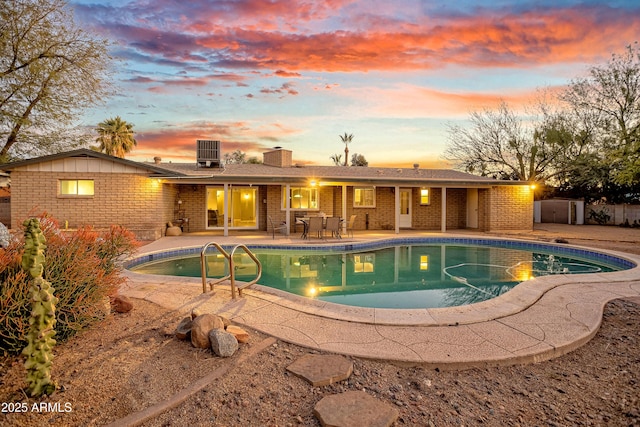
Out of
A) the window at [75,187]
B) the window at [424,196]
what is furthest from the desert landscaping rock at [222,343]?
the window at [424,196]

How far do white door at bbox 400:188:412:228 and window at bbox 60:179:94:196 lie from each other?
1422 cm

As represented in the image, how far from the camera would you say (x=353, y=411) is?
255cm

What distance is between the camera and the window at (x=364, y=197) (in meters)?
17.8

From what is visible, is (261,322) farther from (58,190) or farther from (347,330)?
(58,190)

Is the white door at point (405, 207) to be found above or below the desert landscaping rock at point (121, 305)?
above

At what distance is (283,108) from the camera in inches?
670

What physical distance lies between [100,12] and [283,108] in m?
7.98

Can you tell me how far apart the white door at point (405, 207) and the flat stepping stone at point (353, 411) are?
53.9ft

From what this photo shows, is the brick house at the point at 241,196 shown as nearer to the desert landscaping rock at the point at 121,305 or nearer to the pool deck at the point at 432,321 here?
the pool deck at the point at 432,321

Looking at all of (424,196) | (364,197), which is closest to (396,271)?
(364,197)

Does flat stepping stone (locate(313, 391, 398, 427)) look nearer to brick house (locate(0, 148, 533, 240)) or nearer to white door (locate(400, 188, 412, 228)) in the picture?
brick house (locate(0, 148, 533, 240))

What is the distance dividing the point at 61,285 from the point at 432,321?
4.09m

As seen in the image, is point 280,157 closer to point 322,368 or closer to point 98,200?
point 98,200

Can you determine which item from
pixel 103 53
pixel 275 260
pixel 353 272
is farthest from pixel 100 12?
pixel 353 272
